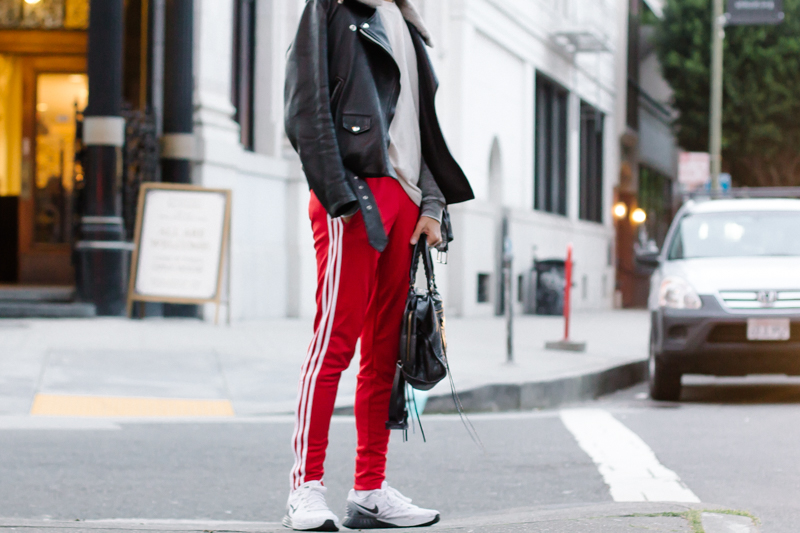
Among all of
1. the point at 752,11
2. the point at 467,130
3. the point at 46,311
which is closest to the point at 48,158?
the point at 46,311

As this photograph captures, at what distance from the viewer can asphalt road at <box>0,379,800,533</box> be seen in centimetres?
438

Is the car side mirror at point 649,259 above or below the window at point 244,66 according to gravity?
below

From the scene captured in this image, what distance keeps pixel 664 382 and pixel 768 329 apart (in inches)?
34.3

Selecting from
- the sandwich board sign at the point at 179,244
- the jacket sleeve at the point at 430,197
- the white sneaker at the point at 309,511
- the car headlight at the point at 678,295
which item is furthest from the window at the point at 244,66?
the white sneaker at the point at 309,511

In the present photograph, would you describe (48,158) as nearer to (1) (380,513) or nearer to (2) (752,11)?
(1) (380,513)

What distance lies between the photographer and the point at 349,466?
523 centimetres

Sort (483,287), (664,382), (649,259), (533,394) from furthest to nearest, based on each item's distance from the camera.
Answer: (483,287) → (649,259) → (664,382) → (533,394)

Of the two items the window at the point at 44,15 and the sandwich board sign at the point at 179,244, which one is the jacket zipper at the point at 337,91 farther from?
the window at the point at 44,15

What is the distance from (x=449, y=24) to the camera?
59.4 feet

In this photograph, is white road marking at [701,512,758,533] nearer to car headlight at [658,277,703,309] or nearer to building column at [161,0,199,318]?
car headlight at [658,277,703,309]

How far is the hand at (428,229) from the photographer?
363 cm

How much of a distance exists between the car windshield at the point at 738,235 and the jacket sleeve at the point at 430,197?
18.9 feet

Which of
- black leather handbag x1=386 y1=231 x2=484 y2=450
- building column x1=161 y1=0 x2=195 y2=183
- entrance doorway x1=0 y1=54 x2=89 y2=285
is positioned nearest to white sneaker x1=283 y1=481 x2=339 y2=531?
black leather handbag x1=386 y1=231 x2=484 y2=450

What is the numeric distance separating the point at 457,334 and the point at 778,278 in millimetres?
5102
